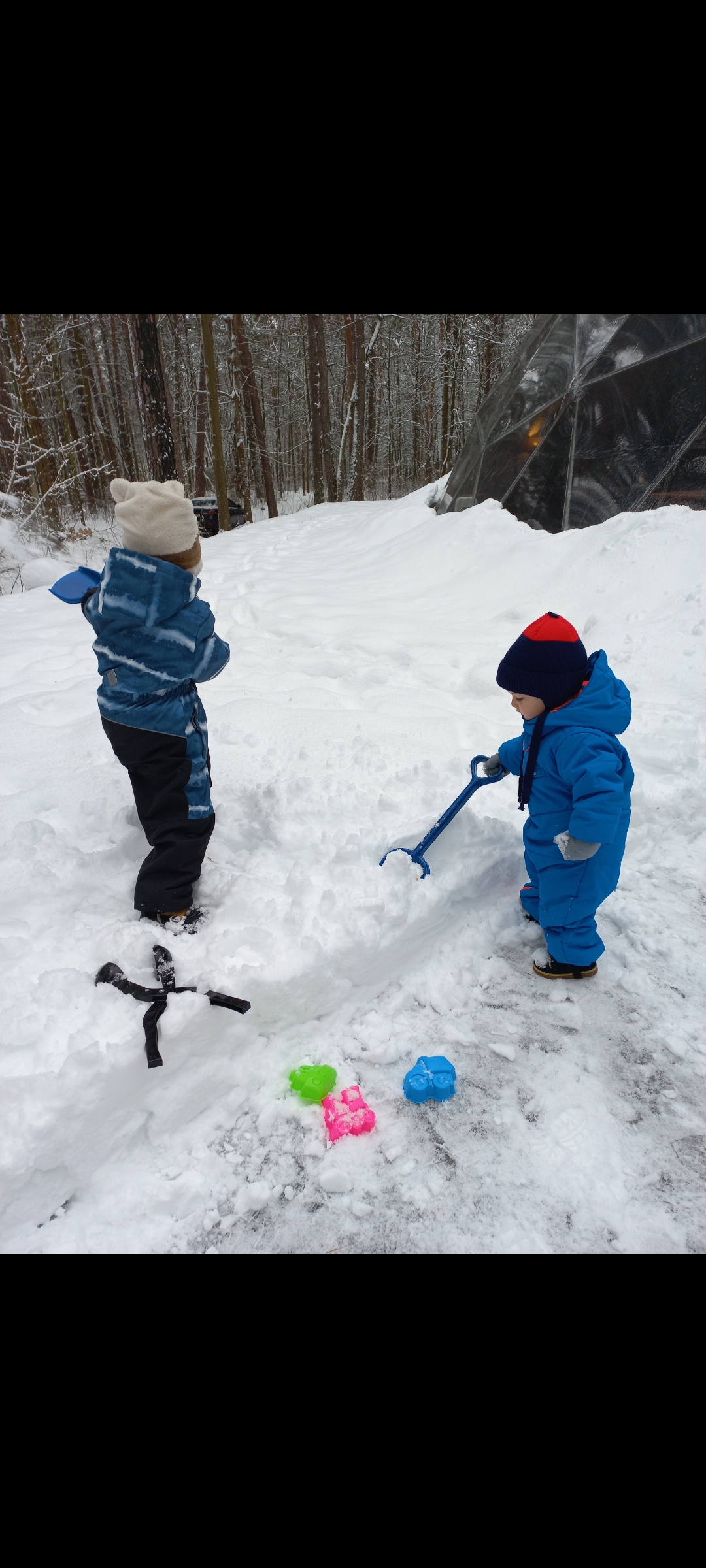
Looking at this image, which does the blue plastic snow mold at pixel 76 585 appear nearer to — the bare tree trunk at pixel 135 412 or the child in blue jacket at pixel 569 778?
the child in blue jacket at pixel 569 778

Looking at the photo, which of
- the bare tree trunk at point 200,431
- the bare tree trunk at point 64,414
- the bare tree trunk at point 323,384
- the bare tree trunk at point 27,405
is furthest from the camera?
the bare tree trunk at point 200,431

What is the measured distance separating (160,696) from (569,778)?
1433mm

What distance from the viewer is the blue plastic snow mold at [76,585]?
97.0 inches

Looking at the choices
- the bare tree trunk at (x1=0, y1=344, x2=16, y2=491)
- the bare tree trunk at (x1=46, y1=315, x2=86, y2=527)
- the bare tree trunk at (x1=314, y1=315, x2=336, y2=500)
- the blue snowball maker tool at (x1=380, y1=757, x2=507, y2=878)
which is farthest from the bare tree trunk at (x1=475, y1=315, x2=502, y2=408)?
the blue snowball maker tool at (x1=380, y1=757, x2=507, y2=878)

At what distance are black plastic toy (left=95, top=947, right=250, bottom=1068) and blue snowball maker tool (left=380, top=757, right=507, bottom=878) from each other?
901 mm

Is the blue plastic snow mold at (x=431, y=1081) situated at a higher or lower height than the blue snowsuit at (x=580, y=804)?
lower

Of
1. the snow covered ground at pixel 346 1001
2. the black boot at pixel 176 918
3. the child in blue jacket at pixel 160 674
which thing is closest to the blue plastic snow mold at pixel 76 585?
the child in blue jacket at pixel 160 674

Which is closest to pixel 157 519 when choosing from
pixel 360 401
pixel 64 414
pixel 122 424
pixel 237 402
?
pixel 360 401

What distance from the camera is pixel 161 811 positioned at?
97.3 inches

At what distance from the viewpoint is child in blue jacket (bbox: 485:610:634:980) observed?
7.27 ft

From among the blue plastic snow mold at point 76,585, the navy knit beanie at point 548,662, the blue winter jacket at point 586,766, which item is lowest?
the blue winter jacket at point 586,766

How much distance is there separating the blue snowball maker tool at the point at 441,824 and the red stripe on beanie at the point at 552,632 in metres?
0.64

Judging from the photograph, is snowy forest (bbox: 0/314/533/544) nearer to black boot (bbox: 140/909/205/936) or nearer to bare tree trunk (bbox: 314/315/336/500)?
bare tree trunk (bbox: 314/315/336/500)

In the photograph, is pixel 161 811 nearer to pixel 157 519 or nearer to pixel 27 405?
pixel 157 519
